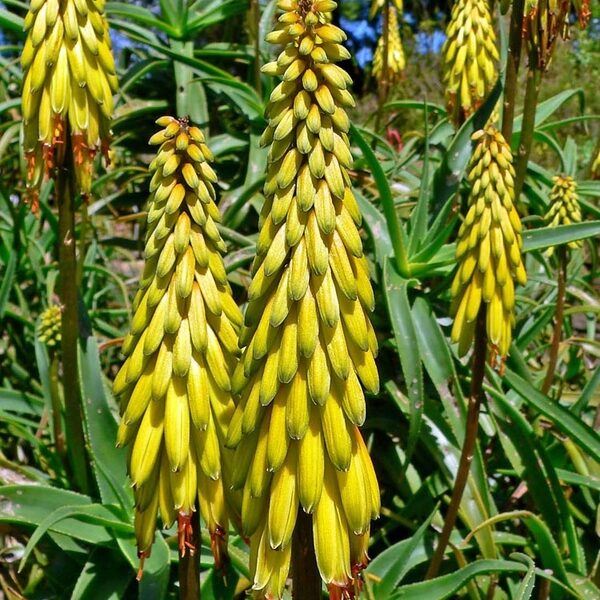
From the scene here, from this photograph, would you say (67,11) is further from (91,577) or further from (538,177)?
(538,177)

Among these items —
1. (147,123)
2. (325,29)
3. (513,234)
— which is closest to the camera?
(325,29)

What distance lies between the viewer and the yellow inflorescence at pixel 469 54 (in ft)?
12.7

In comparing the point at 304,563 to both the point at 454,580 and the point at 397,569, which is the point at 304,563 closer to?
the point at 454,580

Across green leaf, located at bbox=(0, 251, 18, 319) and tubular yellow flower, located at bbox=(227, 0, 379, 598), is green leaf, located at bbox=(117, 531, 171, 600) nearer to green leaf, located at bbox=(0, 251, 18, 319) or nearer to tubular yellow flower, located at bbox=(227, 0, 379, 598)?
tubular yellow flower, located at bbox=(227, 0, 379, 598)

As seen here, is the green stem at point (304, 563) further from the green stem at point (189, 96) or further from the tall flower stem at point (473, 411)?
the green stem at point (189, 96)

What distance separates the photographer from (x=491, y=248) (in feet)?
7.84

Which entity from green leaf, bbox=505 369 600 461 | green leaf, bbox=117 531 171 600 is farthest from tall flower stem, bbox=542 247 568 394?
green leaf, bbox=117 531 171 600

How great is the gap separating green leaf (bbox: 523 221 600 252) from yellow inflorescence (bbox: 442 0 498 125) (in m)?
1.13

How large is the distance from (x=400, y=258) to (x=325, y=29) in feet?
6.01

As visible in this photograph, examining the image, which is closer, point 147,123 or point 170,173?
point 170,173

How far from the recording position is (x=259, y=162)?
409 cm

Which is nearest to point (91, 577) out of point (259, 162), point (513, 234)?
point (513, 234)

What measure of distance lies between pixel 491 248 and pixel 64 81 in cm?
135

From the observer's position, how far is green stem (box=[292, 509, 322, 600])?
1582 mm
